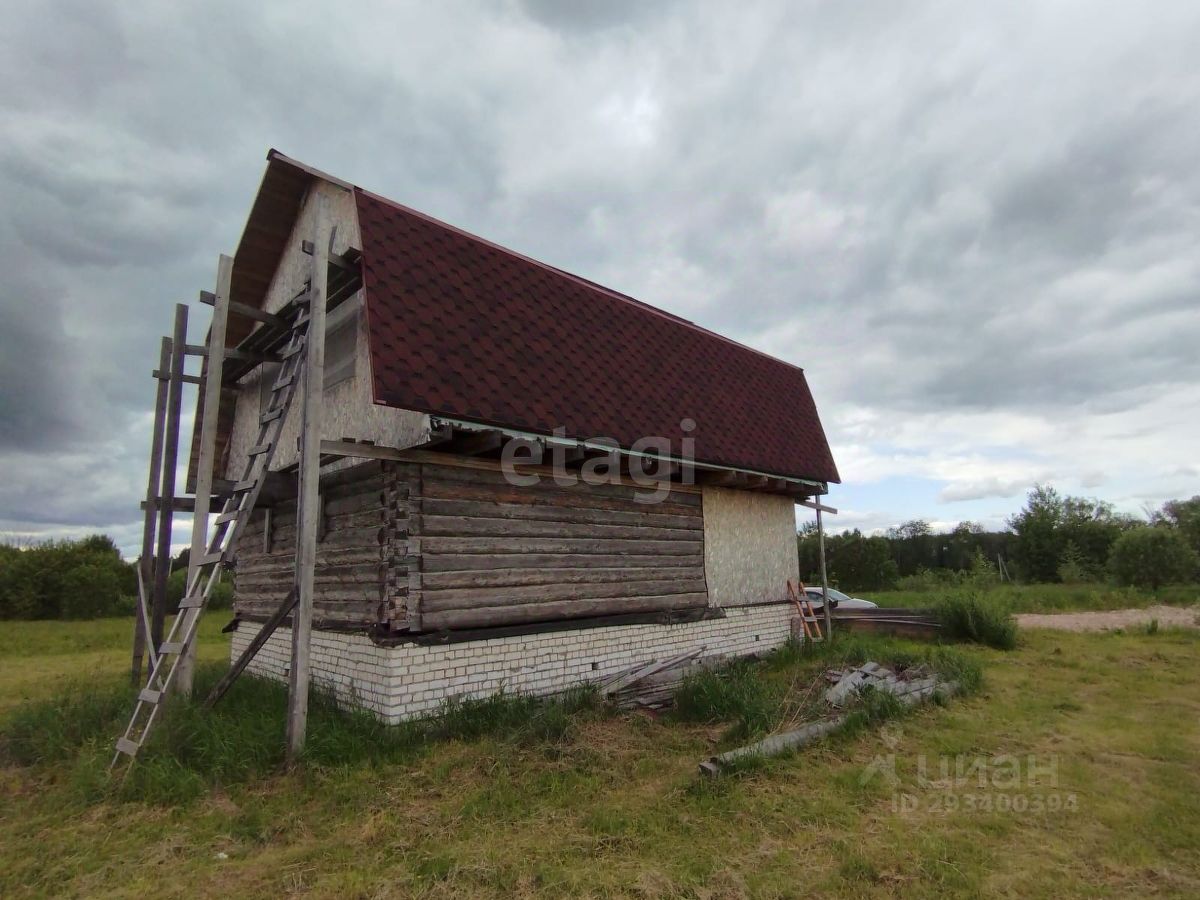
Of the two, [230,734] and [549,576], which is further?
[549,576]

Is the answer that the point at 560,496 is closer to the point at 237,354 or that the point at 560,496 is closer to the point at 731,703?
the point at 731,703

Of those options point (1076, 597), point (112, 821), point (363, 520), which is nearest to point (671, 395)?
point (363, 520)

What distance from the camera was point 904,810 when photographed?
16.5 feet

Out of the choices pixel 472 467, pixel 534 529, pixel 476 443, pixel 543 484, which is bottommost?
pixel 534 529

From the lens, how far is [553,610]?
7.78 m

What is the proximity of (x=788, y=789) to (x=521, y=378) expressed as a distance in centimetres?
489

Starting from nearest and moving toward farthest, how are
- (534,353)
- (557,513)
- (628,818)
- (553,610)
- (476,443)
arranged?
(628,818) → (476,443) → (553,610) → (534,353) → (557,513)

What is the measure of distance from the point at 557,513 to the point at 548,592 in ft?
3.19

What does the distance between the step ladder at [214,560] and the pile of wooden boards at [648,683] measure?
4382 millimetres

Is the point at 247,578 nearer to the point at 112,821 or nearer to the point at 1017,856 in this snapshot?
the point at 112,821

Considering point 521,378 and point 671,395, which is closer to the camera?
point 521,378

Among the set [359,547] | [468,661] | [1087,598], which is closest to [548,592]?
[468,661]

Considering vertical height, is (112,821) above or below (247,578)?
below

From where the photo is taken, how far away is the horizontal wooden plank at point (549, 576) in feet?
22.5
